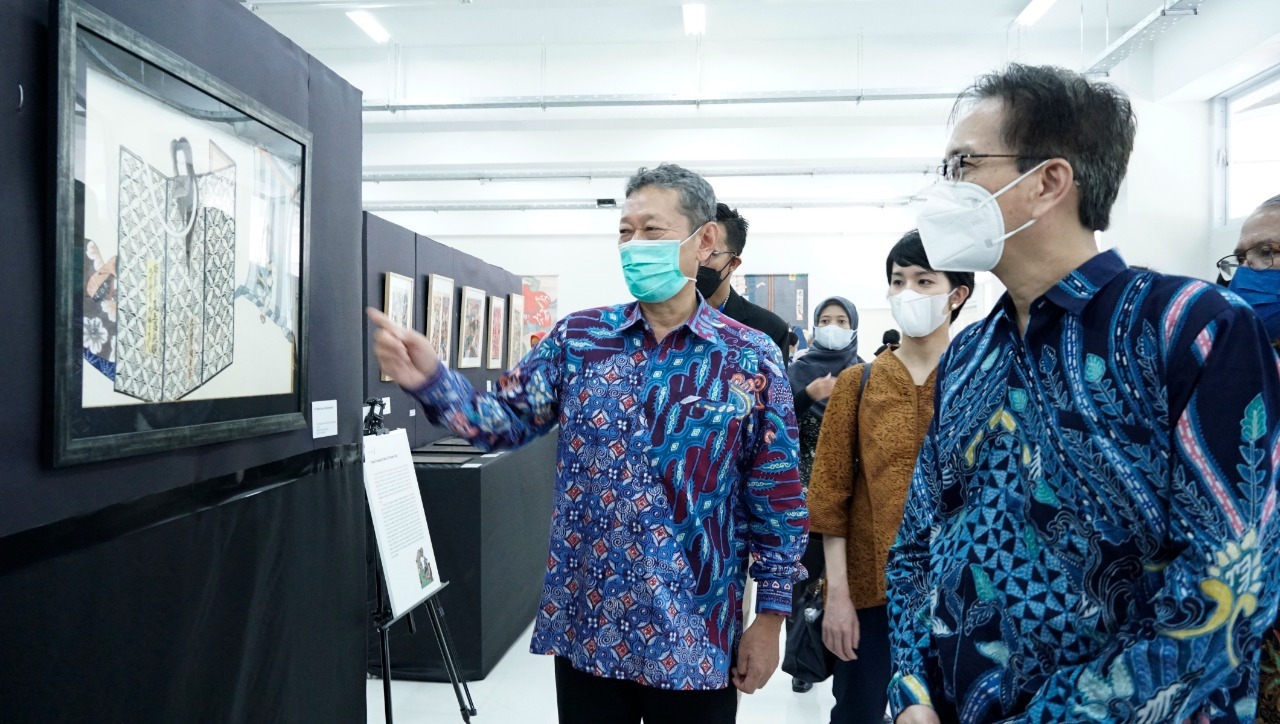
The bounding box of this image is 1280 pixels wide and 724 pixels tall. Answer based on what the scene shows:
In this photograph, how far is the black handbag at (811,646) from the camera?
2.46 m

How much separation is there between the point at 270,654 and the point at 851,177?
12550mm

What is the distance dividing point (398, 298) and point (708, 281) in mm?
2815

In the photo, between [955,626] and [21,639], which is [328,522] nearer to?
[21,639]

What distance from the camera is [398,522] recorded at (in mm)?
3012

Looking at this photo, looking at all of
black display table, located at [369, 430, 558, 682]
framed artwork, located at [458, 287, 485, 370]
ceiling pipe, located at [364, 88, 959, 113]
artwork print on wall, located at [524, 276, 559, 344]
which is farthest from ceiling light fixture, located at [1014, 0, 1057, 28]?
artwork print on wall, located at [524, 276, 559, 344]

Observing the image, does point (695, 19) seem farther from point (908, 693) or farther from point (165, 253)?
point (908, 693)

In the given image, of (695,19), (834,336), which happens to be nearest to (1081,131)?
(834,336)

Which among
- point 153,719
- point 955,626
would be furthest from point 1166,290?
point 153,719

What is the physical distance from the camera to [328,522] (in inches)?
103

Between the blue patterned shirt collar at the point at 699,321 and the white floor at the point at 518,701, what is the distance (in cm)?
258

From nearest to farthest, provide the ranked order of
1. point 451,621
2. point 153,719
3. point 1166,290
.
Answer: point 1166,290, point 153,719, point 451,621

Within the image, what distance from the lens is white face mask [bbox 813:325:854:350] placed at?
13.0 ft

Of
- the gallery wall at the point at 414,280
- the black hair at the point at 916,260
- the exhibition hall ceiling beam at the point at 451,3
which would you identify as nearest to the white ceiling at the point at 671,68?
the exhibition hall ceiling beam at the point at 451,3

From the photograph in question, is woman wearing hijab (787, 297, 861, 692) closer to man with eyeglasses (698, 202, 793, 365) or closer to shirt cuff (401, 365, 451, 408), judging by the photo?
man with eyeglasses (698, 202, 793, 365)
